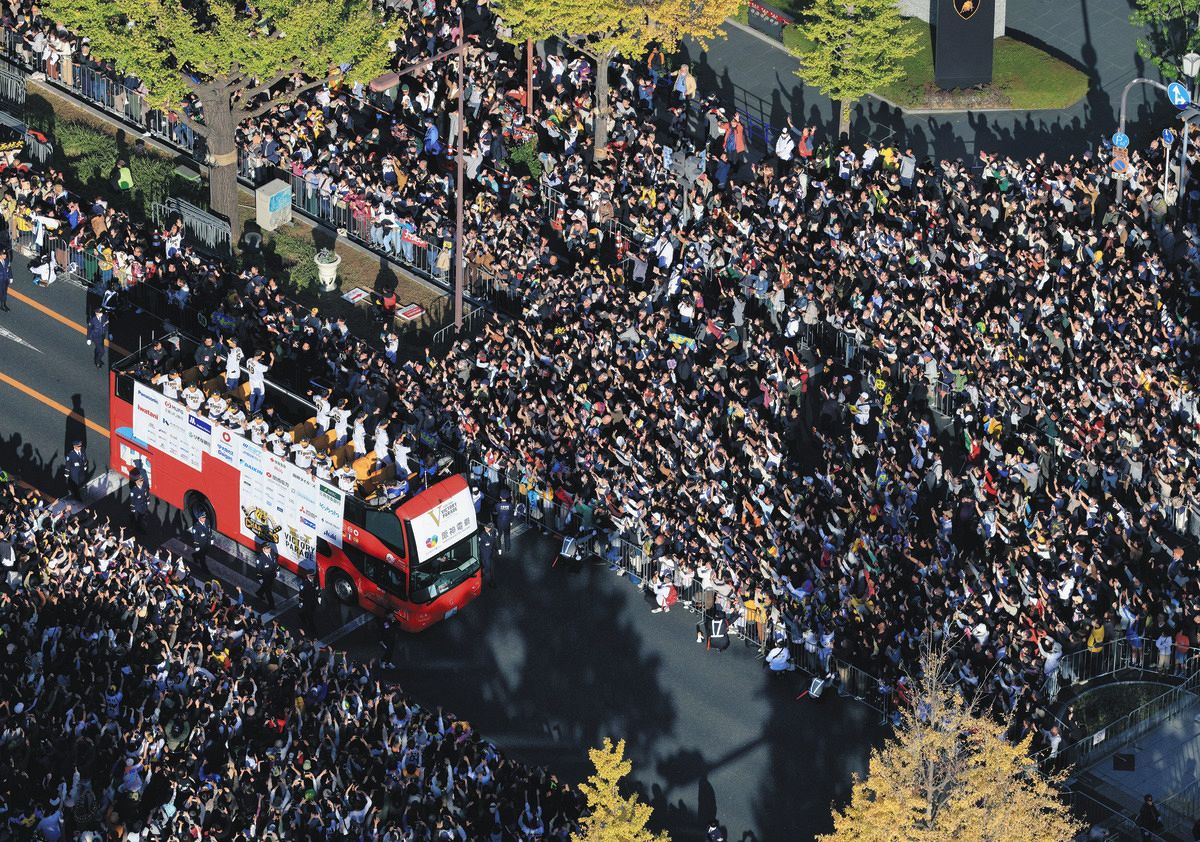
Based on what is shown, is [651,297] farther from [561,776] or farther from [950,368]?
[561,776]

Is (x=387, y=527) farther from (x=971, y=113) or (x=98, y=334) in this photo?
(x=971, y=113)

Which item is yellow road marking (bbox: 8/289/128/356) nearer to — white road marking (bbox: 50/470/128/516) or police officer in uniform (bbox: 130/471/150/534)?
white road marking (bbox: 50/470/128/516)

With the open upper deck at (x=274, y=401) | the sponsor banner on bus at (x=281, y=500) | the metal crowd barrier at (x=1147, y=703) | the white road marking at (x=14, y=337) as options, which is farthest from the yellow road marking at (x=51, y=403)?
the metal crowd barrier at (x=1147, y=703)

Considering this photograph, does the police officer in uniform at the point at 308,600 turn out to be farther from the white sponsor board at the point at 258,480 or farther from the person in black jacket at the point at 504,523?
the person in black jacket at the point at 504,523

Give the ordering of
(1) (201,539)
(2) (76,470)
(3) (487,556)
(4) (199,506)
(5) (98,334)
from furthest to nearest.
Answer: (5) (98,334) → (2) (76,470) → (4) (199,506) → (1) (201,539) → (3) (487,556)

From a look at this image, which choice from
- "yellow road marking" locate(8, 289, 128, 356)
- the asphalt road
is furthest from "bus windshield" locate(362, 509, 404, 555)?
"yellow road marking" locate(8, 289, 128, 356)

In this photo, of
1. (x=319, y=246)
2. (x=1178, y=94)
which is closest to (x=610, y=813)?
(x=319, y=246)

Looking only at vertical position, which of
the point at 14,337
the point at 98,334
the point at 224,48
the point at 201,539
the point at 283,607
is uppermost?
the point at 224,48
